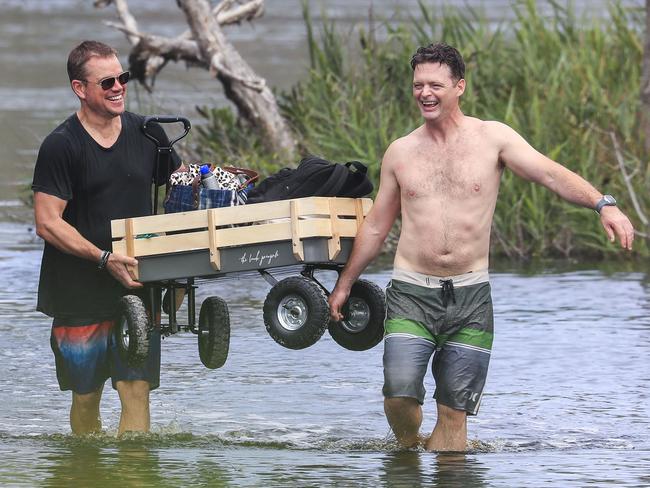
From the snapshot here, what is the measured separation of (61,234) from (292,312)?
3.36 ft

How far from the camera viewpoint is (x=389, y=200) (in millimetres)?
8078

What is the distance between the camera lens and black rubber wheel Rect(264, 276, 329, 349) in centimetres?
797

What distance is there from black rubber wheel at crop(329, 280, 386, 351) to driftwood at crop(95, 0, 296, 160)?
25.7 feet

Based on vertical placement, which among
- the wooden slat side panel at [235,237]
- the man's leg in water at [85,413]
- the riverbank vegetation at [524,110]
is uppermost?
the riverbank vegetation at [524,110]

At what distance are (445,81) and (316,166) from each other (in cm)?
69

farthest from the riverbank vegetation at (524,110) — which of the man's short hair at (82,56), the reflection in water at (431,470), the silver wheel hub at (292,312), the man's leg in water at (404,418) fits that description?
the man's short hair at (82,56)

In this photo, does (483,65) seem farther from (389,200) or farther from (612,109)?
(389,200)

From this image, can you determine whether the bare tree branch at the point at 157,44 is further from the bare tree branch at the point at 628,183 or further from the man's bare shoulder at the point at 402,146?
the man's bare shoulder at the point at 402,146

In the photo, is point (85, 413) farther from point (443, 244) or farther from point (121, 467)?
point (443, 244)

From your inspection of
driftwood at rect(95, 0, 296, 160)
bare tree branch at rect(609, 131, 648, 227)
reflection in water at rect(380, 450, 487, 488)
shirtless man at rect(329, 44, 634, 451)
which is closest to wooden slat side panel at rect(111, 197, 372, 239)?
shirtless man at rect(329, 44, 634, 451)

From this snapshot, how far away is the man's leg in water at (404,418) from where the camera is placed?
809cm

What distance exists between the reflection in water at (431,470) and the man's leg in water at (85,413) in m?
1.32

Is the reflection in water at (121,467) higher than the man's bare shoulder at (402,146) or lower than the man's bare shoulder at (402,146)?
lower

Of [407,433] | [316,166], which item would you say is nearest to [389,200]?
[316,166]
